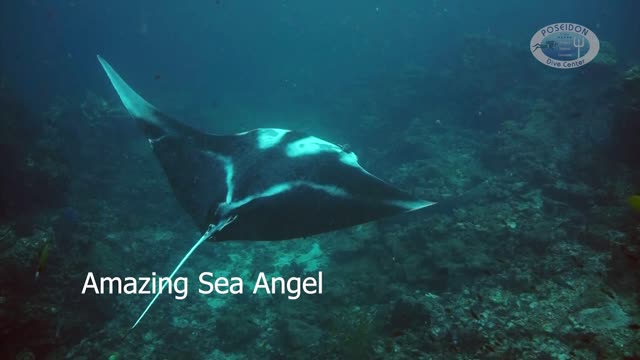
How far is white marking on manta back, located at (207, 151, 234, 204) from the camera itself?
363 centimetres

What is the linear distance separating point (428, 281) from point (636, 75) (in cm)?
671

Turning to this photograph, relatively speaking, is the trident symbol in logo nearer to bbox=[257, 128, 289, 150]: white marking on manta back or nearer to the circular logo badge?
the circular logo badge

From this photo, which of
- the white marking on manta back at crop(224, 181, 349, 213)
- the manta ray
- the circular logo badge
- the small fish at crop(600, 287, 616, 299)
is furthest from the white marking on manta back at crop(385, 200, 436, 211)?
the circular logo badge

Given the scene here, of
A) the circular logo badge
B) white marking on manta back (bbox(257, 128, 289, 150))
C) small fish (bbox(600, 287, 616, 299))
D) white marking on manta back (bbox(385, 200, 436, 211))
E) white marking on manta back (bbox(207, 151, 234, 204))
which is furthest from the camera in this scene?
the circular logo badge

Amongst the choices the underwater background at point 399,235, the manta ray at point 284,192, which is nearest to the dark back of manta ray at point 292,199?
the manta ray at point 284,192

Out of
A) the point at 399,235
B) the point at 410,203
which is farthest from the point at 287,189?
the point at 399,235

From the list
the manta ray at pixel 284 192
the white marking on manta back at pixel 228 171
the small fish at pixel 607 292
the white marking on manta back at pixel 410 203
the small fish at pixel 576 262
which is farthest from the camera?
the small fish at pixel 576 262

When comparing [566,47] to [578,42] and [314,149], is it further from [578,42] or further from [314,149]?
[314,149]

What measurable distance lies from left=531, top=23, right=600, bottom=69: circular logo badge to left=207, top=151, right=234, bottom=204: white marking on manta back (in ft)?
42.3

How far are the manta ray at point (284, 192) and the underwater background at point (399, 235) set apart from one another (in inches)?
75.4

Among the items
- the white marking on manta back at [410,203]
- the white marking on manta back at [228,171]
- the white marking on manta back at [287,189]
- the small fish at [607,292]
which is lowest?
the small fish at [607,292]

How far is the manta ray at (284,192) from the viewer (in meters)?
3.40

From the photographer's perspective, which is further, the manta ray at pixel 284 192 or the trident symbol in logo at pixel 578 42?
the trident symbol in logo at pixel 578 42

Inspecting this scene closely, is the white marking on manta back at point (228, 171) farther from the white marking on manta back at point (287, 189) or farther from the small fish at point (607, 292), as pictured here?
the small fish at point (607, 292)
